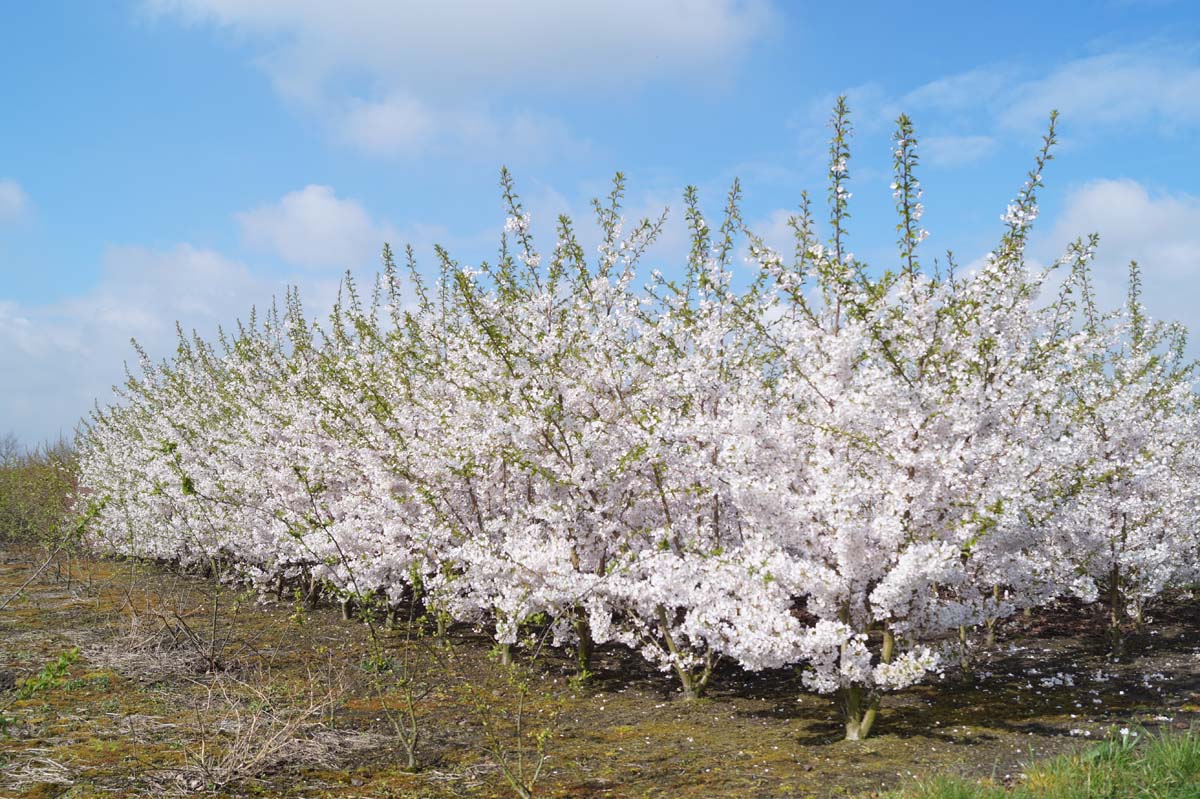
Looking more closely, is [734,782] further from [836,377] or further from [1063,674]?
[1063,674]

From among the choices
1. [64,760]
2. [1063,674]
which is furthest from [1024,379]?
[64,760]

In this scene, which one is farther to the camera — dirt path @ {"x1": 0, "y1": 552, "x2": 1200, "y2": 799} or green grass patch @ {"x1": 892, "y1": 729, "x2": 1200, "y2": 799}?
dirt path @ {"x1": 0, "y1": 552, "x2": 1200, "y2": 799}

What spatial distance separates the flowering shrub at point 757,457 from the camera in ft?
20.8

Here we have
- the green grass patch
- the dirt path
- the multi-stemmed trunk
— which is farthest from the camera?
the multi-stemmed trunk

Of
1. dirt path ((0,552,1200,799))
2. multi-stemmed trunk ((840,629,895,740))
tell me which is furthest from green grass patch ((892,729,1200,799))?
multi-stemmed trunk ((840,629,895,740))

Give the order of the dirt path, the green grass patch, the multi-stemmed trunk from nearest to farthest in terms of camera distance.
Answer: the green grass patch, the dirt path, the multi-stemmed trunk

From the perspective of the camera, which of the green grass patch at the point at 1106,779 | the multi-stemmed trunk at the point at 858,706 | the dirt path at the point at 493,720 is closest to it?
the green grass patch at the point at 1106,779

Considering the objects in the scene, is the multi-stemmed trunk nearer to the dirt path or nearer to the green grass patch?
the dirt path

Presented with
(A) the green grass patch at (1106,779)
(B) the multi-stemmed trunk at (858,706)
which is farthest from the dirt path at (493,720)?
(A) the green grass patch at (1106,779)

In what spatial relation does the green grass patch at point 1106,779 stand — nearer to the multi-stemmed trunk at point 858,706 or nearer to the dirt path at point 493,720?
the dirt path at point 493,720

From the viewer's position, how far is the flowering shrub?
250 inches

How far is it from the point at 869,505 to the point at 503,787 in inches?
141

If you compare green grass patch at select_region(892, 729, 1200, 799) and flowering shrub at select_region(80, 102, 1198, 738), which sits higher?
flowering shrub at select_region(80, 102, 1198, 738)

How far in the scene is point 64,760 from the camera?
19.0ft
